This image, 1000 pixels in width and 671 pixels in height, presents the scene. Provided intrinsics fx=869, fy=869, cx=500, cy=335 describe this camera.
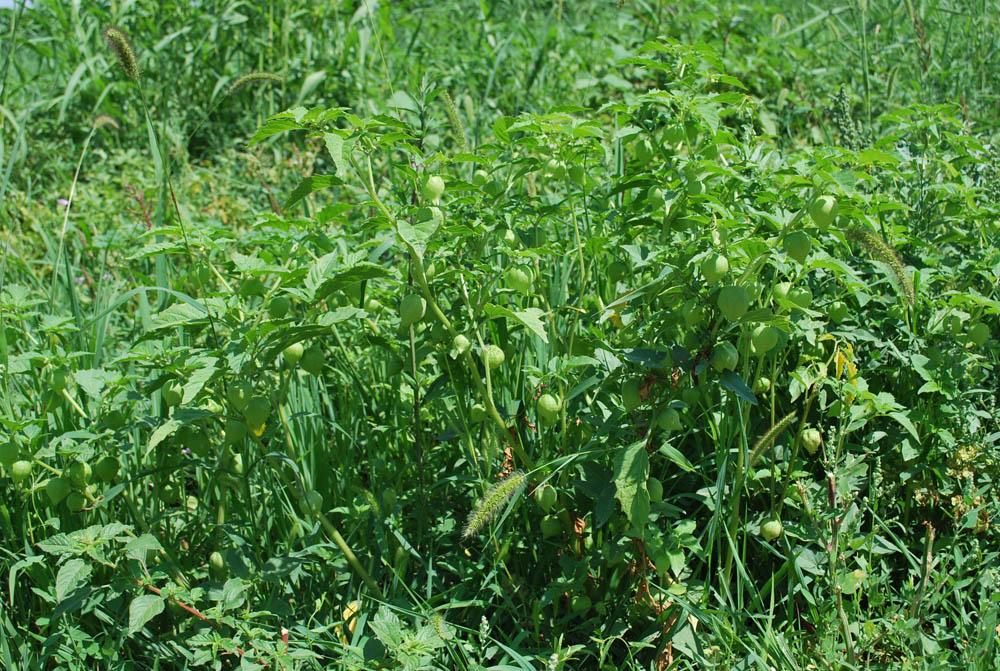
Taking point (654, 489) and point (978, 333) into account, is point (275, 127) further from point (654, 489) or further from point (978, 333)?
point (978, 333)

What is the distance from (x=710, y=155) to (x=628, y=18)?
4094 mm

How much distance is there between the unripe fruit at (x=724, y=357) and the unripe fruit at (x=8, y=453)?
139 centimetres

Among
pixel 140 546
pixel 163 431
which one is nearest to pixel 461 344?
pixel 163 431

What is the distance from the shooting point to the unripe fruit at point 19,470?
5.65 ft

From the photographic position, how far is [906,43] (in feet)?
14.6

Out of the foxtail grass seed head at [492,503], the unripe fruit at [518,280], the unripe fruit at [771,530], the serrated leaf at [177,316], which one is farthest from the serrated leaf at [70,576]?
the unripe fruit at [771,530]

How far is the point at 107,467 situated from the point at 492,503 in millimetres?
852

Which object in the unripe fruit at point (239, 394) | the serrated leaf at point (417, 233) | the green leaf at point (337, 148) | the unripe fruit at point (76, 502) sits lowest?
the unripe fruit at point (76, 502)

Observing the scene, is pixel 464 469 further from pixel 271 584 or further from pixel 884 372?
pixel 884 372

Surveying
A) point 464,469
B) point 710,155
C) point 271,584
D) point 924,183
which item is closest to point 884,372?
point 924,183

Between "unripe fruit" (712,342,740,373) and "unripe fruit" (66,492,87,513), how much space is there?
1341 mm

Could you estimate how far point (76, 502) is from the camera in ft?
6.02

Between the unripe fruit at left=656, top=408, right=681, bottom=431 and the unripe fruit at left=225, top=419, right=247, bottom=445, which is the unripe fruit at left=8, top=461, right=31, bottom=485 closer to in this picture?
the unripe fruit at left=225, top=419, right=247, bottom=445

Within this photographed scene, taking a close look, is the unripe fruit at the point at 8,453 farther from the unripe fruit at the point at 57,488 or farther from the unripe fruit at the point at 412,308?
the unripe fruit at the point at 412,308
